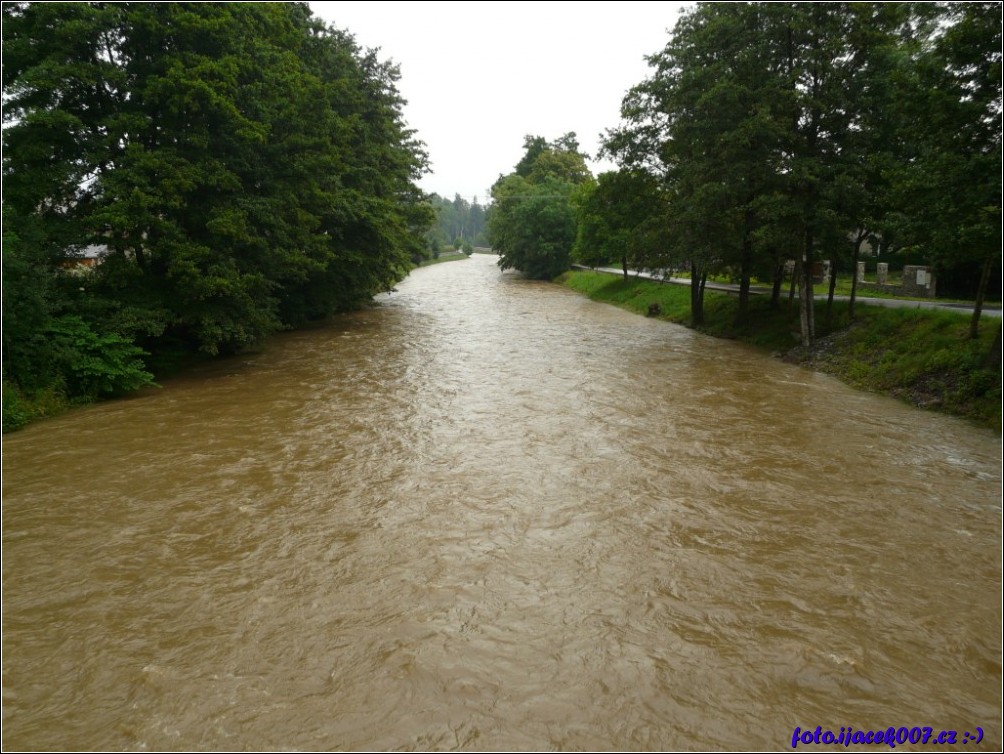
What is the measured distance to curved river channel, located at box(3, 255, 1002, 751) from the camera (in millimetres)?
5172

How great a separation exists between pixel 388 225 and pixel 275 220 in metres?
11.4

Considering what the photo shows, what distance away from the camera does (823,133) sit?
66.3 ft

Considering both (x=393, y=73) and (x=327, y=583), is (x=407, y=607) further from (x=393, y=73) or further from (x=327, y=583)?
(x=393, y=73)

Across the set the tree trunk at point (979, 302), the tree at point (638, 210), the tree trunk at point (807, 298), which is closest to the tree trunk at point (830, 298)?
the tree trunk at point (807, 298)

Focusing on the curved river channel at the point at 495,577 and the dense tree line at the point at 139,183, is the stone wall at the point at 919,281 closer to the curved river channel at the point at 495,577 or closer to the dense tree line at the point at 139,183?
the curved river channel at the point at 495,577

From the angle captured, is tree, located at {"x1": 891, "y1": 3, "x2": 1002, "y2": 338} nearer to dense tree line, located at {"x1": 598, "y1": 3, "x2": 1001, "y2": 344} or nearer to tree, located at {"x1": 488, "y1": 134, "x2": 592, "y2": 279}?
dense tree line, located at {"x1": 598, "y1": 3, "x2": 1001, "y2": 344}

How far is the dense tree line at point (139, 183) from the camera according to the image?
549 inches

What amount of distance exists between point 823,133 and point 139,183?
1992 centimetres

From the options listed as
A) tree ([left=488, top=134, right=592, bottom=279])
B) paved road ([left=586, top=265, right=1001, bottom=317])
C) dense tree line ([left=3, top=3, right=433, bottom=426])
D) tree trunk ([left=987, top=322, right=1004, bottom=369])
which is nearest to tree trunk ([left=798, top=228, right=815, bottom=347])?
paved road ([left=586, top=265, right=1001, bottom=317])

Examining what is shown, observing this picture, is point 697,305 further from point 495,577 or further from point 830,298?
point 495,577

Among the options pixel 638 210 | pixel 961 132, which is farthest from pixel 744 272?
pixel 961 132

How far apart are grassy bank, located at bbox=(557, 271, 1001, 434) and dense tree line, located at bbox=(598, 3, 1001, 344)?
3.12 ft

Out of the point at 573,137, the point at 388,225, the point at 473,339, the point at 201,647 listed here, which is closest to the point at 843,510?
the point at 201,647

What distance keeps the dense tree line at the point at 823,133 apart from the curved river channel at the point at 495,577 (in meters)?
5.24
